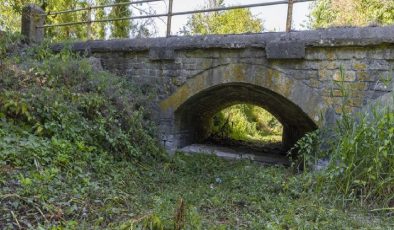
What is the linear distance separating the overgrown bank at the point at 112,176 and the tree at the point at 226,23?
543cm

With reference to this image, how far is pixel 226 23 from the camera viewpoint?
11.3 metres

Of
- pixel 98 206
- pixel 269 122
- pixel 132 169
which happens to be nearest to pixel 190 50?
pixel 132 169

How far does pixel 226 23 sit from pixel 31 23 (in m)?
5.85

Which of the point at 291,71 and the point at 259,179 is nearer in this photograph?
the point at 259,179

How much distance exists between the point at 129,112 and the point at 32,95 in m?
1.50

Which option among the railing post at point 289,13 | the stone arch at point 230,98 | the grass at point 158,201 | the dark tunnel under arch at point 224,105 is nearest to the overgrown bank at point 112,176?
the grass at point 158,201

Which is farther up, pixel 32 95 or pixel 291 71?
pixel 291 71

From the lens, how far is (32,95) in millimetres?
4426

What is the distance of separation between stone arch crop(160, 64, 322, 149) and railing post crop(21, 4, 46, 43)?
3691 mm

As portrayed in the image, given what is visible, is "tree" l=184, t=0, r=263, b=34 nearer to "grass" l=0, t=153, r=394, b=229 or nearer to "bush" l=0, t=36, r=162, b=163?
"bush" l=0, t=36, r=162, b=163

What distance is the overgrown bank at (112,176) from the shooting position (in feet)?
9.19

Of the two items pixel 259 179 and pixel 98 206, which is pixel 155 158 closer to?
pixel 259 179

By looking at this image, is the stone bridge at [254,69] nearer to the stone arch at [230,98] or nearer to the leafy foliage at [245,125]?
the stone arch at [230,98]

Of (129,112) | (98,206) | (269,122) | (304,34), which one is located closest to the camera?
(98,206)
